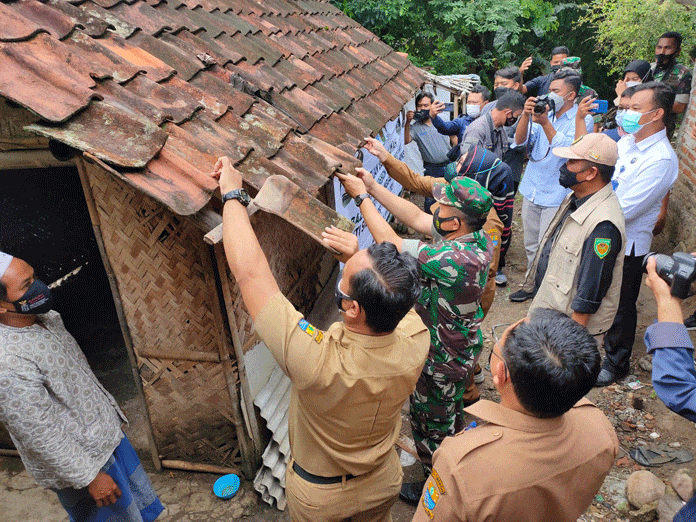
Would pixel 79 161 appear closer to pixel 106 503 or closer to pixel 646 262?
pixel 106 503

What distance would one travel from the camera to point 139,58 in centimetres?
310

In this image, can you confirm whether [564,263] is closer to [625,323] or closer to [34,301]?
[625,323]

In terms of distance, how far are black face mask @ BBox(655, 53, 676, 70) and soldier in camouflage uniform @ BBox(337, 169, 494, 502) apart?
652cm

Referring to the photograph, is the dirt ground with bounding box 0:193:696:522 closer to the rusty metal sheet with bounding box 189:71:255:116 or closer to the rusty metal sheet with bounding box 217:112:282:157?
the rusty metal sheet with bounding box 217:112:282:157

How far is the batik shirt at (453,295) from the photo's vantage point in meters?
3.12

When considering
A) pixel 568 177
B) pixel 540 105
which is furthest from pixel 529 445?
pixel 540 105

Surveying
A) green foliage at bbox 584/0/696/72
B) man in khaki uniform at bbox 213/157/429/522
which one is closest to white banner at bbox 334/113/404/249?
man in khaki uniform at bbox 213/157/429/522

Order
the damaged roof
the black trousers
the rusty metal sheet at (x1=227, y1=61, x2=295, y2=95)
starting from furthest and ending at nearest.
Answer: the black trousers → the rusty metal sheet at (x1=227, y1=61, x2=295, y2=95) → the damaged roof

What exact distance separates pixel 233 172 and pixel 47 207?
4.77 meters

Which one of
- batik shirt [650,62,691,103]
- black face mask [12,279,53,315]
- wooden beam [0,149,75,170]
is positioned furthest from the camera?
batik shirt [650,62,691,103]

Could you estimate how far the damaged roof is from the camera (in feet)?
7.53

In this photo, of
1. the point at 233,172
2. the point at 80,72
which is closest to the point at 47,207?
the point at 80,72

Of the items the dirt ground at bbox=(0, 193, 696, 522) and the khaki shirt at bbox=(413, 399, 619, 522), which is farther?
the dirt ground at bbox=(0, 193, 696, 522)

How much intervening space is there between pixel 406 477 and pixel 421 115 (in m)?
5.82
